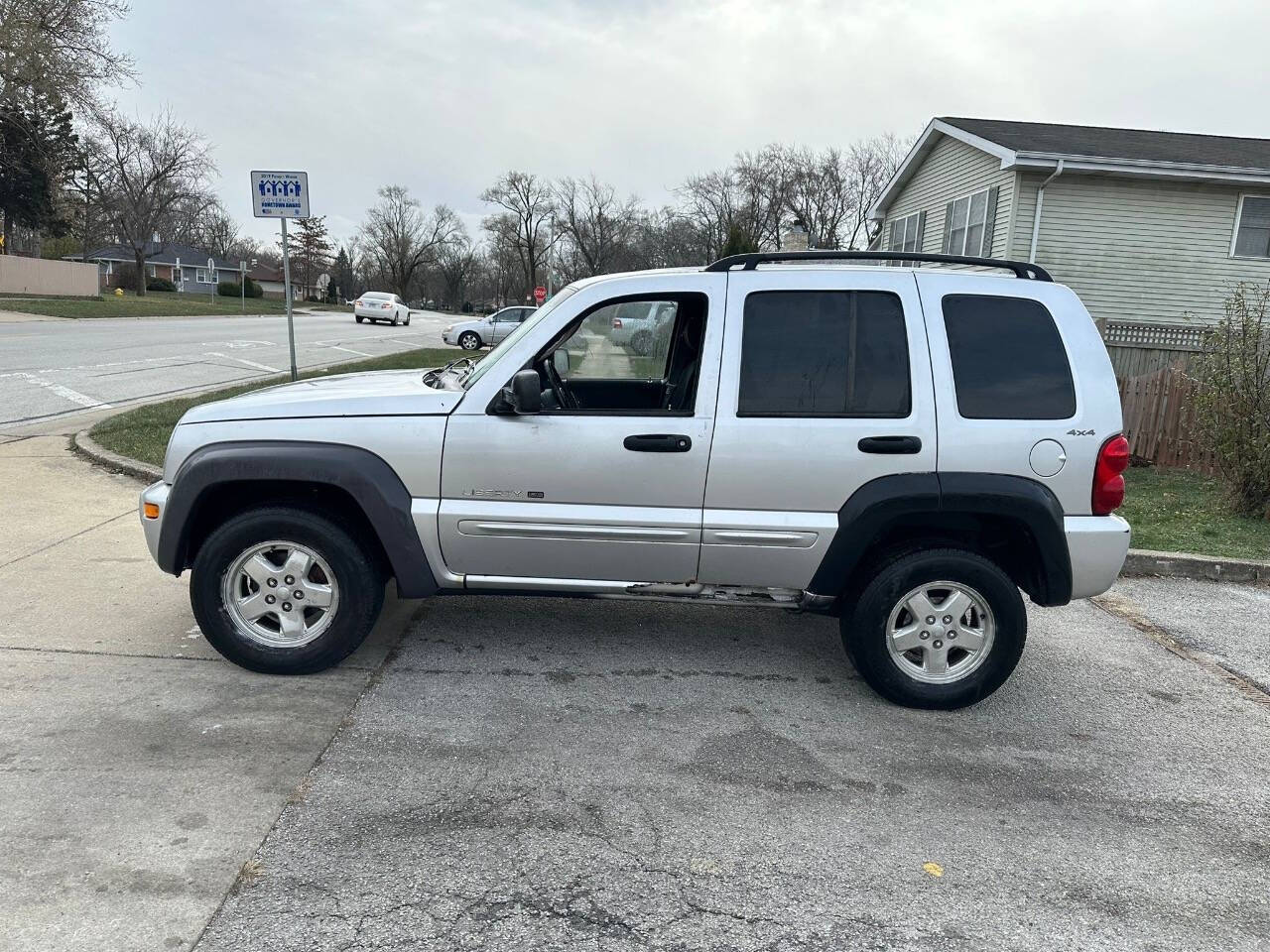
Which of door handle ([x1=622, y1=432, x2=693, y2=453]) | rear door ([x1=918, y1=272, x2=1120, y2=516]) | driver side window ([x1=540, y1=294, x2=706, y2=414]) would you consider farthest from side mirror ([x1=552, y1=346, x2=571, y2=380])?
rear door ([x1=918, y1=272, x2=1120, y2=516])

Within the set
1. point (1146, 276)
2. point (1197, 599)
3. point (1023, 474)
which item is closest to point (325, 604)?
point (1023, 474)

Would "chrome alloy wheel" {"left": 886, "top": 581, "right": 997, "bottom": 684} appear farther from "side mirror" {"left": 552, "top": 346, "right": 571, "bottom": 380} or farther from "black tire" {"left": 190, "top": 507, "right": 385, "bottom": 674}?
"black tire" {"left": 190, "top": 507, "right": 385, "bottom": 674}

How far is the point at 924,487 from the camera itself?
12.7 ft

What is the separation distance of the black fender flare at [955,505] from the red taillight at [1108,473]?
192 mm

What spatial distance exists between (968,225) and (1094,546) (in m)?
16.8

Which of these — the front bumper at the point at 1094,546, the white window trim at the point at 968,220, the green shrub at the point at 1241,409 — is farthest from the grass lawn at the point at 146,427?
the white window trim at the point at 968,220

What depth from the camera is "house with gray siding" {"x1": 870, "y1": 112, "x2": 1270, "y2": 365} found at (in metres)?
16.5

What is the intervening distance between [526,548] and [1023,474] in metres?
2.19

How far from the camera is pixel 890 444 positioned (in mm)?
3871

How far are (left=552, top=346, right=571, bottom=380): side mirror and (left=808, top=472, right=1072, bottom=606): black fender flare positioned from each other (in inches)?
67.2

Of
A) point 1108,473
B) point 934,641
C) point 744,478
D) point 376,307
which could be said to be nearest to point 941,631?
point 934,641

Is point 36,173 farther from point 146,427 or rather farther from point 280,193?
point 146,427

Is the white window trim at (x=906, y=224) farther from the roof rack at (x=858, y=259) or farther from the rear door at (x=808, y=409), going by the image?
the rear door at (x=808, y=409)

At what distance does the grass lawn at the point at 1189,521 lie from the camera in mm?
6891
